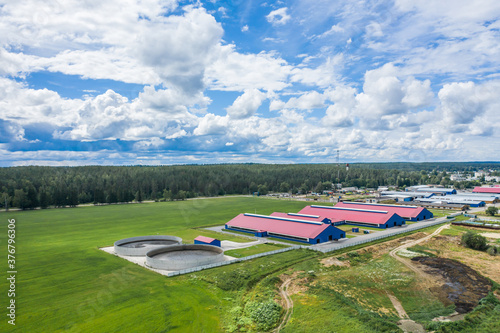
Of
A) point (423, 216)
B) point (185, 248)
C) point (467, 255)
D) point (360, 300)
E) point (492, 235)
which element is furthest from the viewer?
point (423, 216)

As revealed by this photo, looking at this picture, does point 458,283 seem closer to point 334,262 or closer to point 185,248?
point 334,262

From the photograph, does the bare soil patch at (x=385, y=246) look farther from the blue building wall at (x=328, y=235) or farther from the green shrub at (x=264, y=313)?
the green shrub at (x=264, y=313)

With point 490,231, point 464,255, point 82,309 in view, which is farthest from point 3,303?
point 490,231

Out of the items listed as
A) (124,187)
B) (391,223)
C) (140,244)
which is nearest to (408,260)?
(391,223)

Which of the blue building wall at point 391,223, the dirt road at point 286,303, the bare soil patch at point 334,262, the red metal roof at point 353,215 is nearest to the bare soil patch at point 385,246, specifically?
the bare soil patch at point 334,262

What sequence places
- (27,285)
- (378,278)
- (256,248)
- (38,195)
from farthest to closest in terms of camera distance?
(38,195), (256,248), (378,278), (27,285)

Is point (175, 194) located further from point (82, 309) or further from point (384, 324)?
point (384, 324)

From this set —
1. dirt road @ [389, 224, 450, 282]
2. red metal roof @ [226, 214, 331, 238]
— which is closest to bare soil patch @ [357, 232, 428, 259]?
dirt road @ [389, 224, 450, 282]
